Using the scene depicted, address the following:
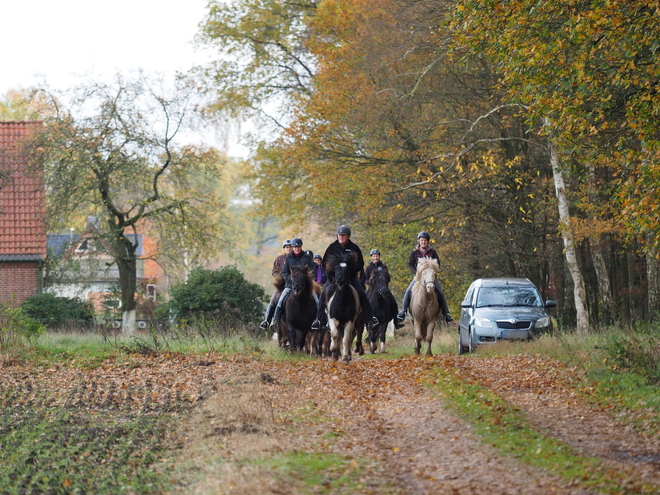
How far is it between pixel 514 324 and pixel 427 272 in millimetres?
3616

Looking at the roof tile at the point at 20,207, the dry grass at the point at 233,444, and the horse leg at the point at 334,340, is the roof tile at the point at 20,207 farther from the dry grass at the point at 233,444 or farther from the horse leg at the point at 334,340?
the dry grass at the point at 233,444

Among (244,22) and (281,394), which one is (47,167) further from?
(281,394)

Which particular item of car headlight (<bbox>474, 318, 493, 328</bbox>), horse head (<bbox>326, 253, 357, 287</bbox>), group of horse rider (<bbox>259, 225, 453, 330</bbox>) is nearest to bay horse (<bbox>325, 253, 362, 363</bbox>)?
horse head (<bbox>326, 253, 357, 287</bbox>)

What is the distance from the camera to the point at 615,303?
2598 cm

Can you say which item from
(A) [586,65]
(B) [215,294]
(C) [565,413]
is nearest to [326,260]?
(A) [586,65]

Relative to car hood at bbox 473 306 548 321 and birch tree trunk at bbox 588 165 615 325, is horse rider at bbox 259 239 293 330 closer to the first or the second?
car hood at bbox 473 306 548 321

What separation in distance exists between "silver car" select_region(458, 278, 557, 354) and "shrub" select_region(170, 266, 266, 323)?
10682 mm

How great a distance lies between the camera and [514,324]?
21047 millimetres

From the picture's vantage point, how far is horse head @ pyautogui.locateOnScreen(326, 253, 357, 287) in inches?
650

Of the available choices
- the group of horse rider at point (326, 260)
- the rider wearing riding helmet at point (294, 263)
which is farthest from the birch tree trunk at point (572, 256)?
the rider wearing riding helmet at point (294, 263)

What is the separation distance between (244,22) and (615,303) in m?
23.8

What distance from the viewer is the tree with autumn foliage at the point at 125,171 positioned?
34.2 m

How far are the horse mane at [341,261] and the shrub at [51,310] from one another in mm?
18171

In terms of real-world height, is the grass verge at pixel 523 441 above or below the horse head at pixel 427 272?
below
